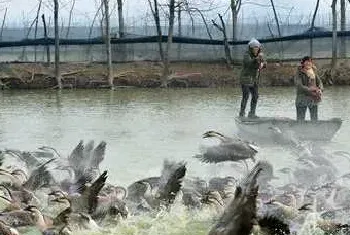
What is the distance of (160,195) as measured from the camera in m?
9.78

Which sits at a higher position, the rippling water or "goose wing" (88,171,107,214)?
"goose wing" (88,171,107,214)

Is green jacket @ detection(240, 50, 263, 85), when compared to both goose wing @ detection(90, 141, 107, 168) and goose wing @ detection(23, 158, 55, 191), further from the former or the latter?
goose wing @ detection(23, 158, 55, 191)

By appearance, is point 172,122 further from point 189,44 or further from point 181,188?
point 189,44

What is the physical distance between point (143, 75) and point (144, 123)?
1336 centimetres

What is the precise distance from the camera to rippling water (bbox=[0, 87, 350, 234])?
13094 mm

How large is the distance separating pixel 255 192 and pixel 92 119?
55.1ft

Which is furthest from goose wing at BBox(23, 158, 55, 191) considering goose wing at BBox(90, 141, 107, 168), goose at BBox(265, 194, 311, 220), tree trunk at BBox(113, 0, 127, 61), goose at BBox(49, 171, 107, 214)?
tree trunk at BBox(113, 0, 127, 61)

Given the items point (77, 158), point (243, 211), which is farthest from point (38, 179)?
point (243, 211)

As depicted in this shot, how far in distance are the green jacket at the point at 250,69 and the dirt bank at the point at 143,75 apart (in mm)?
15514

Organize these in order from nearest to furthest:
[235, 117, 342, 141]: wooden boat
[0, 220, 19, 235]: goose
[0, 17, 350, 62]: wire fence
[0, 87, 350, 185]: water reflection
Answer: [0, 220, 19, 235]: goose, [0, 87, 350, 185]: water reflection, [235, 117, 342, 141]: wooden boat, [0, 17, 350, 62]: wire fence

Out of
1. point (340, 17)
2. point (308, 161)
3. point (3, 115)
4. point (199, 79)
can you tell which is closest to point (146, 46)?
point (199, 79)

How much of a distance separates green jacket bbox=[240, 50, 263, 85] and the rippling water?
1446 mm

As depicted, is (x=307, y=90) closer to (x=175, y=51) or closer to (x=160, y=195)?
(x=160, y=195)

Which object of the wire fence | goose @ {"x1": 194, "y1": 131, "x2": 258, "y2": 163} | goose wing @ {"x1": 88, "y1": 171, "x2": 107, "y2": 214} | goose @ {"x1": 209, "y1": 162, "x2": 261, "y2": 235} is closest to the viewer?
goose @ {"x1": 209, "y1": 162, "x2": 261, "y2": 235}
